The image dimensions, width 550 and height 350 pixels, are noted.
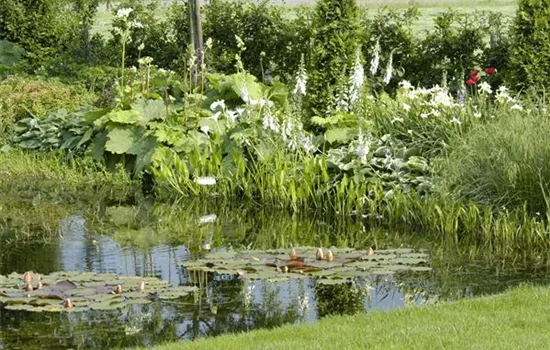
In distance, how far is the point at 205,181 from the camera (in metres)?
12.0

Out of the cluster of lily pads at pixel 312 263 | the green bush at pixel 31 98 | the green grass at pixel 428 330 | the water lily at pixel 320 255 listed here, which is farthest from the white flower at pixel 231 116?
the green grass at pixel 428 330

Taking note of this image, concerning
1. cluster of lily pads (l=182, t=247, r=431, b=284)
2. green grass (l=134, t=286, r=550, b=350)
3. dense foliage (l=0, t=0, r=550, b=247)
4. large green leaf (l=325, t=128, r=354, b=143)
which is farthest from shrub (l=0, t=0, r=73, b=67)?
green grass (l=134, t=286, r=550, b=350)

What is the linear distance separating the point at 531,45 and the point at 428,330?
799 centimetres

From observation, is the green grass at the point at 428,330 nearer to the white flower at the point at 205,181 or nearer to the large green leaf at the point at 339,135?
the large green leaf at the point at 339,135

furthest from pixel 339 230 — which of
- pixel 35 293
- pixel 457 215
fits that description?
pixel 35 293

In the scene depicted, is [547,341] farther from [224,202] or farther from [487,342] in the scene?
[224,202]

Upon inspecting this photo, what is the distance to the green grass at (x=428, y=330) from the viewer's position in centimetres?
602

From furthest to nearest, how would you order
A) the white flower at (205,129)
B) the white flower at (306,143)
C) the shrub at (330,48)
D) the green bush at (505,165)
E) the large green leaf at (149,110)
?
the large green leaf at (149,110), the shrub at (330,48), the white flower at (205,129), the white flower at (306,143), the green bush at (505,165)

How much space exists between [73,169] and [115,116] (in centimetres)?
87

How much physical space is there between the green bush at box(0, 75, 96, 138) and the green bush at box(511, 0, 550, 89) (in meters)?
5.87

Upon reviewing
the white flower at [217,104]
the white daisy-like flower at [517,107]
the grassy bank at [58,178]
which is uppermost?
the white flower at [217,104]

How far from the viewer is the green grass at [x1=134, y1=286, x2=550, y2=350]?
6.02 m

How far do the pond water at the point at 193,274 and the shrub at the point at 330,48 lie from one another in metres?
2.14

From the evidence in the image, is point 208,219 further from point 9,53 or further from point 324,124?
point 9,53
